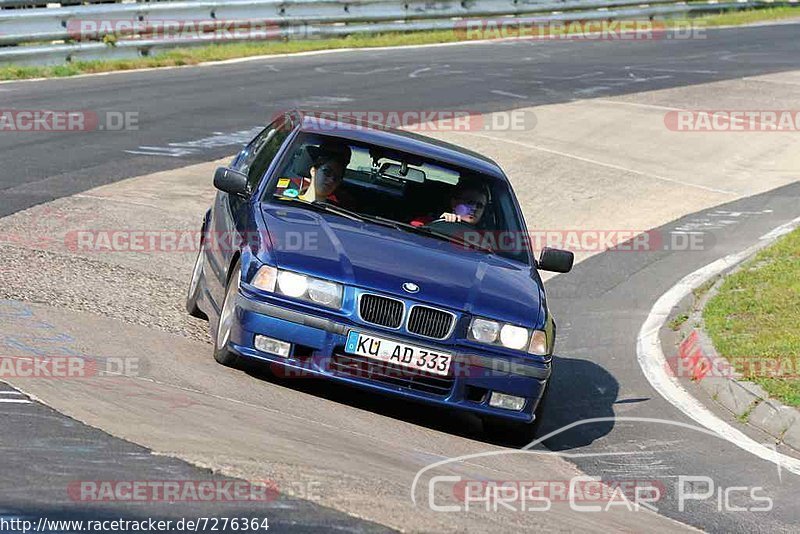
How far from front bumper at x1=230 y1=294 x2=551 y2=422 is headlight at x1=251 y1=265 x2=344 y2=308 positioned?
0.09 meters

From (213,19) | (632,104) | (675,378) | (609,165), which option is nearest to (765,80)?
(632,104)

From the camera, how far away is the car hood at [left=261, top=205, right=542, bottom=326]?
7.61 m

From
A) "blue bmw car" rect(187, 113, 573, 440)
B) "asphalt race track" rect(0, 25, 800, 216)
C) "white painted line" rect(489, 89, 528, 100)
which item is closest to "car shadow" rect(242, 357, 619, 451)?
"blue bmw car" rect(187, 113, 573, 440)

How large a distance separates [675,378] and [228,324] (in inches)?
155

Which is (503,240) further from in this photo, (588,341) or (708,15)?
(708,15)

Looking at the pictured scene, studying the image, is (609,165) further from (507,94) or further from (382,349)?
(382,349)

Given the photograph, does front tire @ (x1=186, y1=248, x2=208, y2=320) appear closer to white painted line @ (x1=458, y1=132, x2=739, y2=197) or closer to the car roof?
the car roof

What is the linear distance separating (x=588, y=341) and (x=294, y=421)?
15.9 feet

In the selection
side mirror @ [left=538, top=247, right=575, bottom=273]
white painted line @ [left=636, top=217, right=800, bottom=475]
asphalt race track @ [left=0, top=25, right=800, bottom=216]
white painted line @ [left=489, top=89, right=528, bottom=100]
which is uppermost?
side mirror @ [left=538, top=247, right=575, bottom=273]

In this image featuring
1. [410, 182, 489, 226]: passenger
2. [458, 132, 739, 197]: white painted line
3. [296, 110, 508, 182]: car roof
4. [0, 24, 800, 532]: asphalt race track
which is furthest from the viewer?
[458, 132, 739, 197]: white painted line

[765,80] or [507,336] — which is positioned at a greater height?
[507,336]

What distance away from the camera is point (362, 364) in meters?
7.48

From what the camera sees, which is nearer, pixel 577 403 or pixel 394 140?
pixel 394 140

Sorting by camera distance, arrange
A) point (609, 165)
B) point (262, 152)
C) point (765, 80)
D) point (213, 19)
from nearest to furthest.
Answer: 1. point (262, 152)
2. point (609, 165)
3. point (765, 80)
4. point (213, 19)
